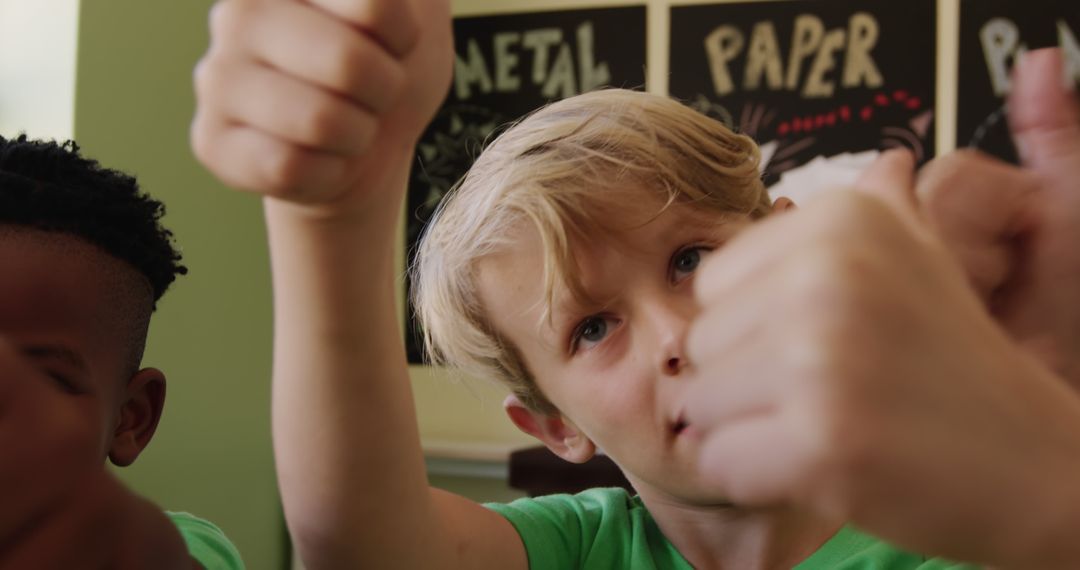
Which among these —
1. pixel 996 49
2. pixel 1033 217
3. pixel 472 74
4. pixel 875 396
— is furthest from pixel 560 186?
pixel 472 74

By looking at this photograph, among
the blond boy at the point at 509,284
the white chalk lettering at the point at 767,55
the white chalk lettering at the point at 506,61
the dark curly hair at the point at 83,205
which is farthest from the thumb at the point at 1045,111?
the white chalk lettering at the point at 506,61

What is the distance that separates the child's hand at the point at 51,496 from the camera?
426mm

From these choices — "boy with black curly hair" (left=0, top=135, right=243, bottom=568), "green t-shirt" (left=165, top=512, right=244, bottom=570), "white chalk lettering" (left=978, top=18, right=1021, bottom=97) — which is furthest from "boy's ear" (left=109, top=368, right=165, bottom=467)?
"white chalk lettering" (left=978, top=18, right=1021, bottom=97)

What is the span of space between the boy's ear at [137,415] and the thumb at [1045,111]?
21.5 inches

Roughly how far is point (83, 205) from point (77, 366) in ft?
0.54

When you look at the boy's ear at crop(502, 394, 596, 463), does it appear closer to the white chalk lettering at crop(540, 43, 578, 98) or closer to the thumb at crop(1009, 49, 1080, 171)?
the thumb at crop(1009, 49, 1080, 171)

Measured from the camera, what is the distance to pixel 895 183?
44 centimetres

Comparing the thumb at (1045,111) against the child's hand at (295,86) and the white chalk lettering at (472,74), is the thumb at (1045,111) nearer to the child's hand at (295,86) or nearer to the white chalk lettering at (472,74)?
the child's hand at (295,86)

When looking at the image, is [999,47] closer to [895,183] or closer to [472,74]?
[472,74]

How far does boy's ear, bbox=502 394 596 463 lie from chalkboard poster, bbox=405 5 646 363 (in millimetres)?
1259

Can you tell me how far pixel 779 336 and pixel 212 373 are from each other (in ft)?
6.17

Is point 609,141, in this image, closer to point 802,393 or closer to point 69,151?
point 69,151

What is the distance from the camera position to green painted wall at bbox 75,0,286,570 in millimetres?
1792

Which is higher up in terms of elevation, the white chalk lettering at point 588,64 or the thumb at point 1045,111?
the white chalk lettering at point 588,64
